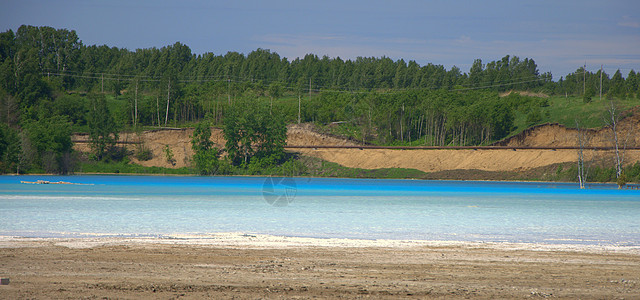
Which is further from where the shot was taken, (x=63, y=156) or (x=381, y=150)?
(x=381, y=150)

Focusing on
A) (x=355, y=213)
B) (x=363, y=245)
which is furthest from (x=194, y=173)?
Result: (x=363, y=245)

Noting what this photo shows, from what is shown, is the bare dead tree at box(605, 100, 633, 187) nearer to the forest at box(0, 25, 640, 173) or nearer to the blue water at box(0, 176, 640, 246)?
the forest at box(0, 25, 640, 173)

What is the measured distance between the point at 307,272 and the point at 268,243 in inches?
165

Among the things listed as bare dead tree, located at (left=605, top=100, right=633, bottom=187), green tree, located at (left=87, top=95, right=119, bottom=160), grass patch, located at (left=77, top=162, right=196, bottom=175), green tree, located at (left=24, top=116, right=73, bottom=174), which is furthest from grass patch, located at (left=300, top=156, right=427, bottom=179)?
green tree, located at (left=24, top=116, right=73, bottom=174)

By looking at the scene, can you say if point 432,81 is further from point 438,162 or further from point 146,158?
point 146,158

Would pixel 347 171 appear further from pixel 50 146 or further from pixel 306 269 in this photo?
pixel 306 269

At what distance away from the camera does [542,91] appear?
433ft

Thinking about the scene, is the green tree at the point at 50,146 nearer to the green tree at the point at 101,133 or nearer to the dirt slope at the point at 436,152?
the green tree at the point at 101,133

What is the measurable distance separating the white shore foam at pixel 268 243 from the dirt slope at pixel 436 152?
57688mm

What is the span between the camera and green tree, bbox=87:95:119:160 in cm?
8856

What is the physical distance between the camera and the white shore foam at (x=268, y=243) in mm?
13578

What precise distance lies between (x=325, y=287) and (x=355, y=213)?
15996 mm

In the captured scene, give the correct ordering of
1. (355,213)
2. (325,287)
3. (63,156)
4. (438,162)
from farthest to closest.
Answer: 1. (438,162)
2. (63,156)
3. (355,213)
4. (325,287)

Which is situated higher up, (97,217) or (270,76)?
(270,76)
